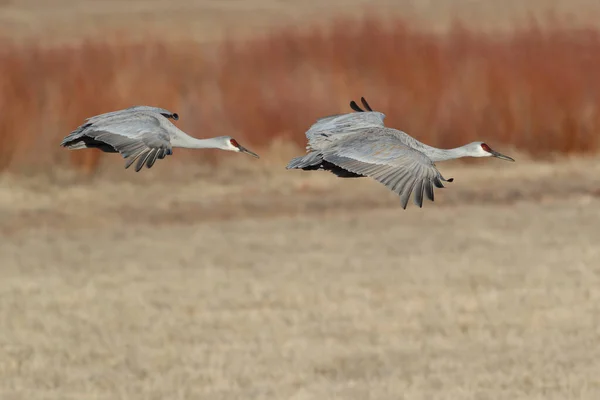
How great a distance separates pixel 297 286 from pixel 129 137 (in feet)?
37.4

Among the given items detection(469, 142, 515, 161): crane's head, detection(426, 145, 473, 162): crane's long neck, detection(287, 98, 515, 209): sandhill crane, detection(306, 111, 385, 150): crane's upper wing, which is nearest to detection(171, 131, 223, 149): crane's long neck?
detection(287, 98, 515, 209): sandhill crane

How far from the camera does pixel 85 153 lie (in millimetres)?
18625

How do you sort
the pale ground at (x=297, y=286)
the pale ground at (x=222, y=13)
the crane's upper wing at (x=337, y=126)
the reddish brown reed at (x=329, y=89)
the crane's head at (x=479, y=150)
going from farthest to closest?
the pale ground at (x=222, y=13)
the reddish brown reed at (x=329, y=89)
the pale ground at (x=297, y=286)
the crane's upper wing at (x=337, y=126)
the crane's head at (x=479, y=150)

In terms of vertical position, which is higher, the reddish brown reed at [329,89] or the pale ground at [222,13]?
the pale ground at [222,13]

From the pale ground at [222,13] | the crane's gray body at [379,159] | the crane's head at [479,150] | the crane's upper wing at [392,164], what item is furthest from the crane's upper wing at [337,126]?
the pale ground at [222,13]

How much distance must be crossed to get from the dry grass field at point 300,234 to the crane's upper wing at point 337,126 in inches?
249

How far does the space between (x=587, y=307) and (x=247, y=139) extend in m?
4.73

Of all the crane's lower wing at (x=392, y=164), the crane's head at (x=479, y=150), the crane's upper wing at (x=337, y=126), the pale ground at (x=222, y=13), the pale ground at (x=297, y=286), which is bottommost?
the pale ground at (x=297, y=286)

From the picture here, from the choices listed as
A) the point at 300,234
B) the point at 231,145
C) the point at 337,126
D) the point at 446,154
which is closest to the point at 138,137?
the point at 231,145

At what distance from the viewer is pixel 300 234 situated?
18781 mm

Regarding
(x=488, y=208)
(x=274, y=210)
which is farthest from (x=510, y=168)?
(x=274, y=210)

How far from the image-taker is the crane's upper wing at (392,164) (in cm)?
402

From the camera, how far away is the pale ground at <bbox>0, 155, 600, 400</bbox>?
12.0 metres

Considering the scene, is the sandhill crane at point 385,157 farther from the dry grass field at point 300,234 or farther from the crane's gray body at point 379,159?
the dry grass field at point 300,234
